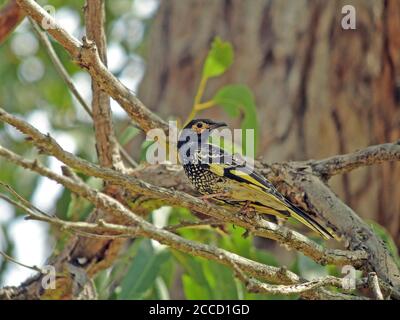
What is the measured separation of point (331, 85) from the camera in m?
6.59

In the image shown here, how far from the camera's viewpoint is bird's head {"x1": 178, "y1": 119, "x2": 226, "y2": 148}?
3.79m

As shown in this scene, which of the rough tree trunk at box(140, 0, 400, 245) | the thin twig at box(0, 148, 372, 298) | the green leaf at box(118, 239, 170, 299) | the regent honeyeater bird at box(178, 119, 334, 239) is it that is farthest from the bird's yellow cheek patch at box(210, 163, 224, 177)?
the rough tree trunk at box(140, 0, 400, 245)

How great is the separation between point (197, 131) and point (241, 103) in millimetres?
766

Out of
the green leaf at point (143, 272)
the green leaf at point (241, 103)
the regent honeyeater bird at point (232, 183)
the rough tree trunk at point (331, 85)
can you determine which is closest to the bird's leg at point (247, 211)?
the regent honeyeater bird at point (232, 183)

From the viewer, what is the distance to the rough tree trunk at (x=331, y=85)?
650cm

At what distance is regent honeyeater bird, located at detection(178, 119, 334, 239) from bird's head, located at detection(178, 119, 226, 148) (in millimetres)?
58

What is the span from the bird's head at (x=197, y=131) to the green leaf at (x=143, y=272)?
38.4 inches

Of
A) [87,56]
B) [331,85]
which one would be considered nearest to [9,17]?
[87,56]

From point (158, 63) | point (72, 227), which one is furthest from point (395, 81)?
point (72, 227)

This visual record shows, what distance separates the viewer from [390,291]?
9.43 ft

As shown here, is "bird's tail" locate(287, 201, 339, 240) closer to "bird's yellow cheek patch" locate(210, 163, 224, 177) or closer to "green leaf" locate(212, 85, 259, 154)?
"bird's yellow cheek patch" locate(210, 163, 224, 177)

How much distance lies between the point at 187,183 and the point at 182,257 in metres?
0.90

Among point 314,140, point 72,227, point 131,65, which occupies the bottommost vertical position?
point 72,227

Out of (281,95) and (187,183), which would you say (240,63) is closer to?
(281,95)
